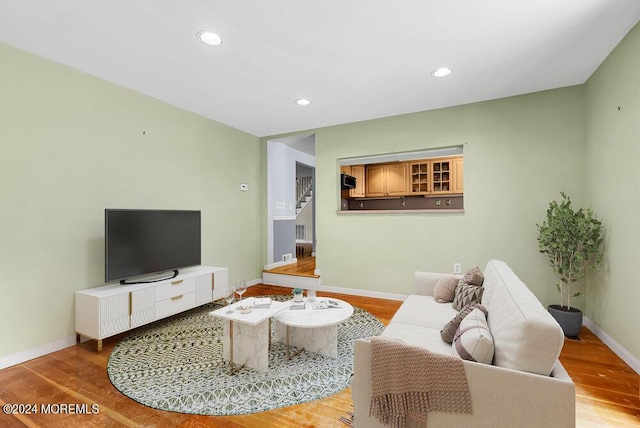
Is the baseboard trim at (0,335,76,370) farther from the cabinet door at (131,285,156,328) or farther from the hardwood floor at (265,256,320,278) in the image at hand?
the hardwood floor at (265,256,320,278)

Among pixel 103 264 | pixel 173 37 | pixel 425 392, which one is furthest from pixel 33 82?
pixel 425 392

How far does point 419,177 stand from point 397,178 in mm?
477

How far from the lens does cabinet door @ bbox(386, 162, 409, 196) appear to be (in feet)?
21.7

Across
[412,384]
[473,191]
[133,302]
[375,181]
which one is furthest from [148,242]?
[375,181]

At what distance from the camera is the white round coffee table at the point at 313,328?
2439mm

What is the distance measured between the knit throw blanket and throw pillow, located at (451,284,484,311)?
1305 millimetres

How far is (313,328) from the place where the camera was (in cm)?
262

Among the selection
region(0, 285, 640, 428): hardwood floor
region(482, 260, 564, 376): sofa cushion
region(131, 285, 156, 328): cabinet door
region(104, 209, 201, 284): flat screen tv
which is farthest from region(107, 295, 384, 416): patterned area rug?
region(482, 260, 564, 376): sofa cushion

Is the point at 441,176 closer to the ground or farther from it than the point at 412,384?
farther from it

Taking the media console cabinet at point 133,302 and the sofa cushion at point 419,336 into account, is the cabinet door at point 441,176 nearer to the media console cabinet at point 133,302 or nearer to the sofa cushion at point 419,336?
the sofa cushion at point 419,336

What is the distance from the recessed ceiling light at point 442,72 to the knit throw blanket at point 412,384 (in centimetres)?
276

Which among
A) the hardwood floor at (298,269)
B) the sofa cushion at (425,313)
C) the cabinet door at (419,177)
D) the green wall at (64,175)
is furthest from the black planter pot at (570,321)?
the green wall at (64,175)

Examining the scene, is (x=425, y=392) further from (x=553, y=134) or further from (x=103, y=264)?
(x=553, y=134)

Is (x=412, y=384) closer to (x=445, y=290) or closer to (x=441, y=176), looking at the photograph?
(x=445, y=290)
